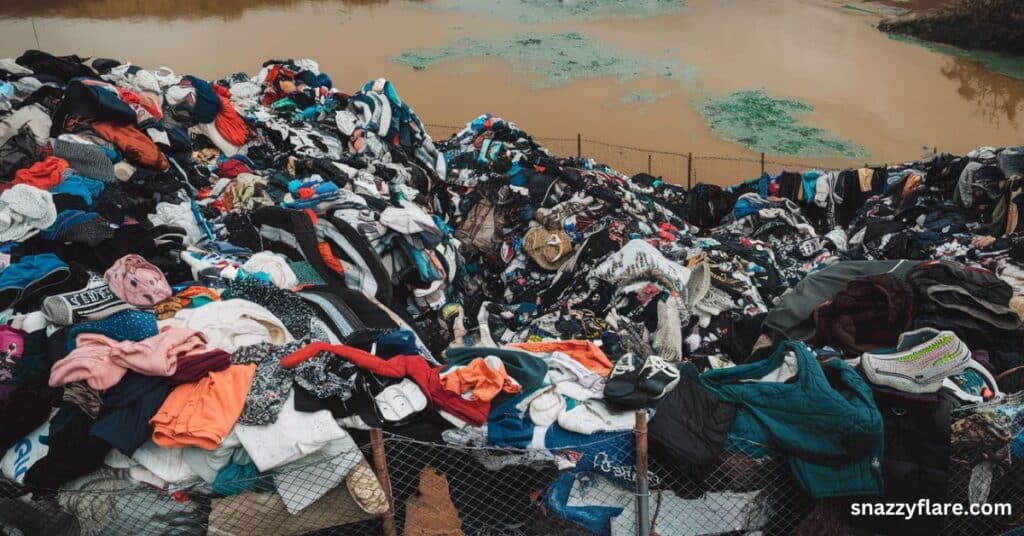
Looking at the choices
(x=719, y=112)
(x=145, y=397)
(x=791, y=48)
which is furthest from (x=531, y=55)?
(x=145, y=397)

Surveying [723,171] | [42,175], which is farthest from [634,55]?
[42,175]

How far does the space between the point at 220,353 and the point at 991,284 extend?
4272 mm

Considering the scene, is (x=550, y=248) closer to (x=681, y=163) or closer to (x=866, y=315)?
(x=866, y=315)

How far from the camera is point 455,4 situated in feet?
75.3

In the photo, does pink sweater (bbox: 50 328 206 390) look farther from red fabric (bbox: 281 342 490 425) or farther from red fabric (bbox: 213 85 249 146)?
red fabric (bbox: 213 85 249 146)

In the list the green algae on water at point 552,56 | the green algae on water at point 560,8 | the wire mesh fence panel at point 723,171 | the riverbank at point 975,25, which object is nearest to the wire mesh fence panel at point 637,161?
the wire mesh fence panel at point 723,171

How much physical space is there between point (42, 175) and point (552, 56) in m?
14.0

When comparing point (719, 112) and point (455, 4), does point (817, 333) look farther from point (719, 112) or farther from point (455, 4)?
point (455, 4)

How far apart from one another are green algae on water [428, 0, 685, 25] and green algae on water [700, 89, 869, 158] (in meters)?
7.83

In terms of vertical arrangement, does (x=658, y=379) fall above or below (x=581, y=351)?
above

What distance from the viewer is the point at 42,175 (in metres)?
4.75

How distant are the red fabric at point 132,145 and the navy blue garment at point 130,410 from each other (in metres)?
3.07

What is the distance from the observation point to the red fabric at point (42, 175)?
15.4 ft

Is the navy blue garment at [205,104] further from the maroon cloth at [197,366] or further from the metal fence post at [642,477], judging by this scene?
the metal fence post at [642,477]
